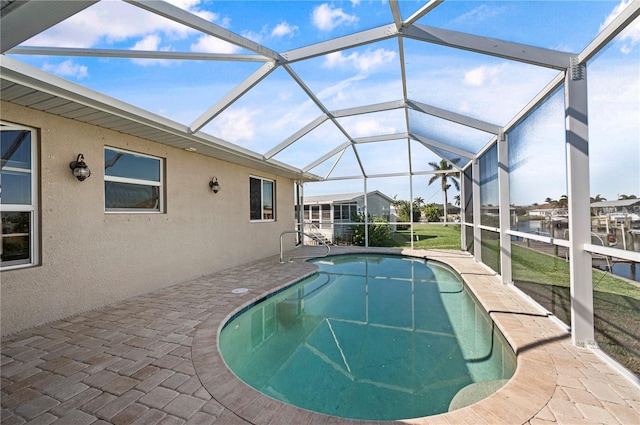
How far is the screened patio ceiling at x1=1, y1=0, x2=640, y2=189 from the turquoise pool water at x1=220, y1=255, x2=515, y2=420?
3.41 meters

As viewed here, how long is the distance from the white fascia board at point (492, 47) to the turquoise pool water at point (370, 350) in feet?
10.8

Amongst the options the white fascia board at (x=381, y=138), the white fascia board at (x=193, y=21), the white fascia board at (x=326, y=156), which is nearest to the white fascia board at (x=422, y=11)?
the white fascia board at (x=193, y=21)

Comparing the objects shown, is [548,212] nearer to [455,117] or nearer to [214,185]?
[455,117]

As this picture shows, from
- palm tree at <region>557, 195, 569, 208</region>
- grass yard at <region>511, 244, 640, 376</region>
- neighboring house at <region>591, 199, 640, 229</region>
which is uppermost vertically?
palm tree at <region>557, 195, 569, 208</region>

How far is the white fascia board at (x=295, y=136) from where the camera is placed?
707cm

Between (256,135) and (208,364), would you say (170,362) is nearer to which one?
(208,364)

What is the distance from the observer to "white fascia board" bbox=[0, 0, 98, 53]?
74.1 inches

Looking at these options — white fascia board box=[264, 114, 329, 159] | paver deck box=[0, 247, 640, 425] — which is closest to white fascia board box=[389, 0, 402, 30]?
white fascia board box=[264, 114, 329, 159]

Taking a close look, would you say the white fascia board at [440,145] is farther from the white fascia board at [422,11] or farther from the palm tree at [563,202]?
the white fascia board at [422,11]

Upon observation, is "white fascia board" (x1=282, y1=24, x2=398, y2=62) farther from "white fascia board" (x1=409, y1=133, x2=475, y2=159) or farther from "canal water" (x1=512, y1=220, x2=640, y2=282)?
"white fascia board" (x1=409, y1=133, x2=475, y2=159)

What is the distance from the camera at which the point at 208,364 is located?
2770 mm

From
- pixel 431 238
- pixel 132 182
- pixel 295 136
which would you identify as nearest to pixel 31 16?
pixel 132 182

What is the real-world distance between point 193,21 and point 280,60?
144 cm

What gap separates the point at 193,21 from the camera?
3.01m
